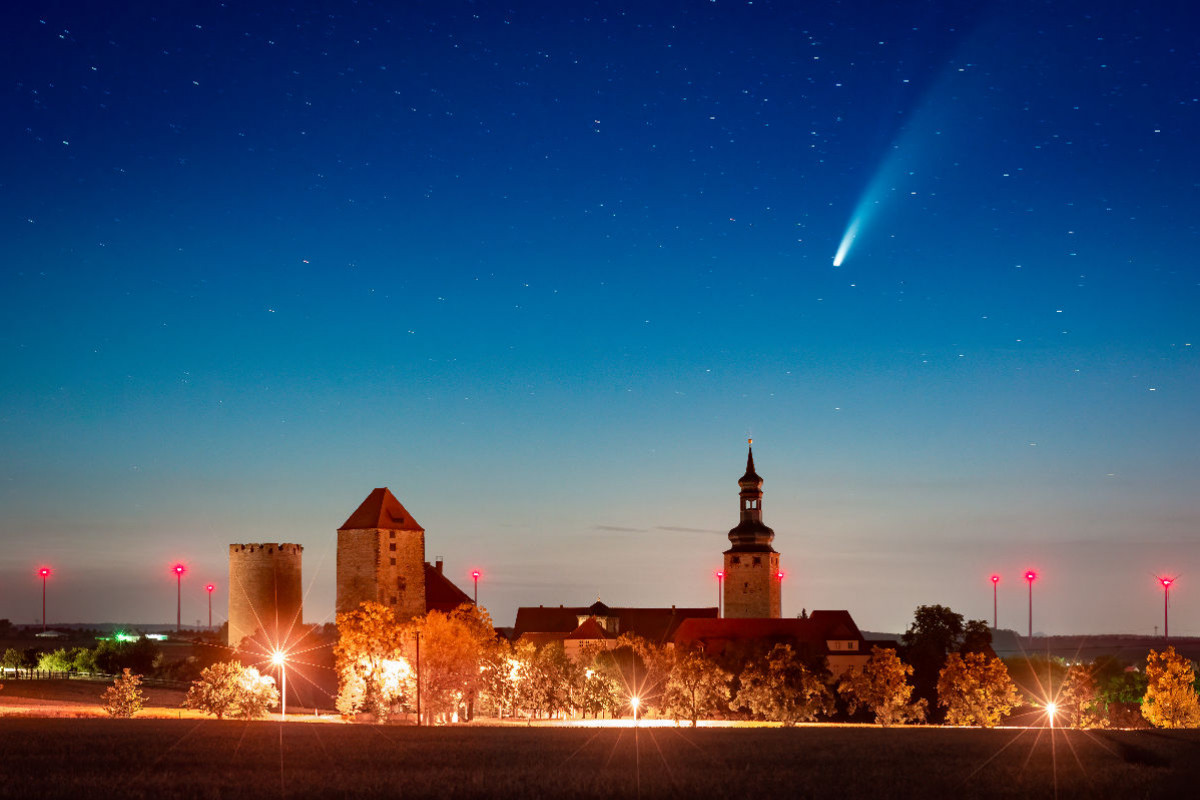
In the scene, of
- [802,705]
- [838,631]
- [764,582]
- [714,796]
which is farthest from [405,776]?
[764,582]

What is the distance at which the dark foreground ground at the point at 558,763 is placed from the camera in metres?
36.1

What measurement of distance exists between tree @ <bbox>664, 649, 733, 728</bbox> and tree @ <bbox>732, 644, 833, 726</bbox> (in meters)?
1.58

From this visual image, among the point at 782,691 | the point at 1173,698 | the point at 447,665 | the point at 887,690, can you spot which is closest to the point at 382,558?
the point at 447,665

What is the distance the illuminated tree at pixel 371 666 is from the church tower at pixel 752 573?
8422 centimetres

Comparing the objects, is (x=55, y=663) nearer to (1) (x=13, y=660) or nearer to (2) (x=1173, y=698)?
(1) (x=13, y=660)

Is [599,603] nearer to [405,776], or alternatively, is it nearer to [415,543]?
[415,543]

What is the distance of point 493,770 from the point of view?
40812 millimetres

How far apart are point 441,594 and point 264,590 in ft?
59.0

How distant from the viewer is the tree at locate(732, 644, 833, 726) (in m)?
97.6

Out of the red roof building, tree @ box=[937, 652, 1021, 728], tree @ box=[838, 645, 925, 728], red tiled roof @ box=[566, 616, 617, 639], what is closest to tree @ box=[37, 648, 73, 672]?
red tiled roof @ box=[566, 616, 617, 639]

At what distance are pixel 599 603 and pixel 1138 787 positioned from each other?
13975cm

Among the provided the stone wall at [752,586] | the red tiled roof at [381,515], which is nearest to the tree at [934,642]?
the stone wall at [752,586]

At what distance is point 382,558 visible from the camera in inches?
4313

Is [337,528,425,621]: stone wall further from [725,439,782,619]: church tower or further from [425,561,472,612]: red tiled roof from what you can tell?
[725,439,782,619]: church tower
